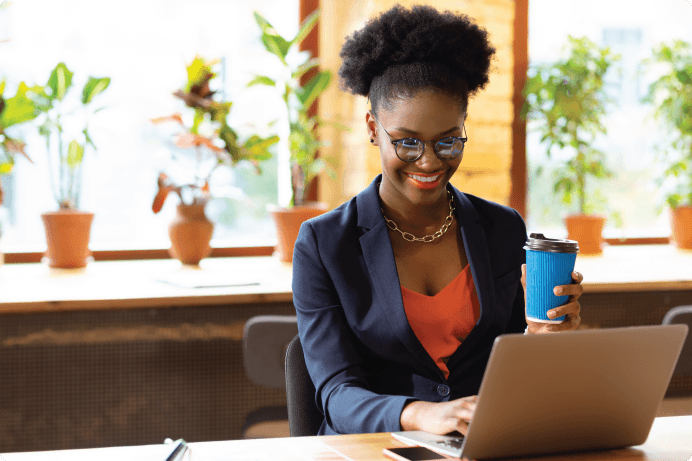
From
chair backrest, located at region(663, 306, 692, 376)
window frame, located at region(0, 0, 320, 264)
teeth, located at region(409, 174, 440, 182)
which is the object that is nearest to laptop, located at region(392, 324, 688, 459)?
teeth, located at region(409, 174, 440, 182)

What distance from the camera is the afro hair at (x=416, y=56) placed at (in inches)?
56.2

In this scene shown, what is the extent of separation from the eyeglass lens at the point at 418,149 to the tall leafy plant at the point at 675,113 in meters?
2.25

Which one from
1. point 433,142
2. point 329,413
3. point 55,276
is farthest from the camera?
point 55,276

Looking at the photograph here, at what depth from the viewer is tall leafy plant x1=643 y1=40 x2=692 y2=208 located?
3.14 m

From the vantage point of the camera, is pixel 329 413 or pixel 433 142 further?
pixel 433 142

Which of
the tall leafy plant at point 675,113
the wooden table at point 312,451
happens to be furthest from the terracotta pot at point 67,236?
the tall leafy plant at point 675,113

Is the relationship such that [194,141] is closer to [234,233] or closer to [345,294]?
[234,233]

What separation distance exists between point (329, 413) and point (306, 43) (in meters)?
2.24

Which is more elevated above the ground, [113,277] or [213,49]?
[213,49]

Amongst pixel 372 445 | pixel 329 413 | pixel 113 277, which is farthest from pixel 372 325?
pixel 113 277

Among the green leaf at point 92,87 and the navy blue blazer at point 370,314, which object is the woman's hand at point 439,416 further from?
the green leaf at point 92,87

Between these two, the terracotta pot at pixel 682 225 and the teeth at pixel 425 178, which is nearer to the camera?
the teeth at pixel 425 178

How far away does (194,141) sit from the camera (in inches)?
101

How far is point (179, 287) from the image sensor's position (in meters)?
2.28
